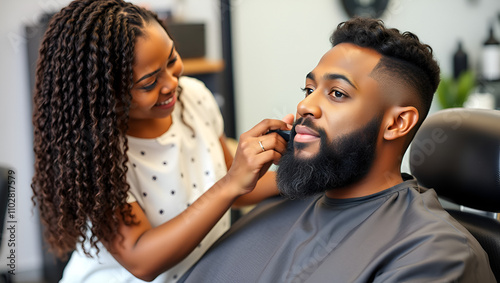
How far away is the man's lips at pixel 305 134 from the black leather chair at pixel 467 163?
306 millimetres

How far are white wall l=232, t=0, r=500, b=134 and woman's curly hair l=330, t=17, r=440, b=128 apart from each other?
5.35 ft

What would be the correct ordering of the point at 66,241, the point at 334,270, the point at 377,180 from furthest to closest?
the point at 66,241
the point at 377,180
the point at 334,270

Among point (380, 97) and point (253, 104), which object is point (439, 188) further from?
point (253, 104)

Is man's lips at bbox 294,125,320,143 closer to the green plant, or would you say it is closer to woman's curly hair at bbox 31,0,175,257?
woman's curly hair at bbox 31,0,175,257

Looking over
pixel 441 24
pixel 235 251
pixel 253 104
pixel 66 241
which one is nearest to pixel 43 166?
pixel 66 241

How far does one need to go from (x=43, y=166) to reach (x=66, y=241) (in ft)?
0.81

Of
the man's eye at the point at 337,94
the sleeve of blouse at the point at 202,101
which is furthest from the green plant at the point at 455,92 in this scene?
the man's eye at the point at 337,94

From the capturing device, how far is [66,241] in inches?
59.1

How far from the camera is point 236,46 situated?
136 inches

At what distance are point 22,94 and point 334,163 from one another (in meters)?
2.79

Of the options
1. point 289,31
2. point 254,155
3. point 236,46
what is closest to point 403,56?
point 254,155

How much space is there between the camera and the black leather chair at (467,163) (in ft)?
4.00

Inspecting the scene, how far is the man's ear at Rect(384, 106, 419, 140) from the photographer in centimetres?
121

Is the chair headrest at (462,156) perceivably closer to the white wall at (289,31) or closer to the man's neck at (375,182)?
the man's neck at (375,182)
